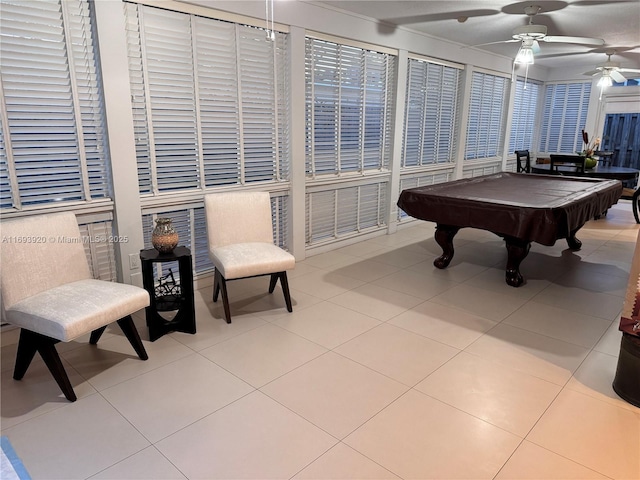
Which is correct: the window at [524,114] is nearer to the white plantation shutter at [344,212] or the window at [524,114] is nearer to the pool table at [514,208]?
the pool table at [514,208]

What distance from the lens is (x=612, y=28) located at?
486 centimetres

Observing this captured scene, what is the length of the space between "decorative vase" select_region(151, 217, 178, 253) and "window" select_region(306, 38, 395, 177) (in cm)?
195

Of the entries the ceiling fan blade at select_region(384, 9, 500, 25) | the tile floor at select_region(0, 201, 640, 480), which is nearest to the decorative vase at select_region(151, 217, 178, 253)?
the tile floor at select_region(0, 201, 640, 480)

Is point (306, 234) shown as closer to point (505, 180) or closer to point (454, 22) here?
point (505, 180)

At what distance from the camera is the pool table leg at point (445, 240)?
4.25m

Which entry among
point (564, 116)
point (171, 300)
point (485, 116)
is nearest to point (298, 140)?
point (171, 300)

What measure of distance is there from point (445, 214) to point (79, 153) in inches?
114

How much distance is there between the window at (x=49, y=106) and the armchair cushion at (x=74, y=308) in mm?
781

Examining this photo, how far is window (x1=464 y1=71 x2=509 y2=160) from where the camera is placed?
6.73m

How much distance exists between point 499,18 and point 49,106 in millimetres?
4307

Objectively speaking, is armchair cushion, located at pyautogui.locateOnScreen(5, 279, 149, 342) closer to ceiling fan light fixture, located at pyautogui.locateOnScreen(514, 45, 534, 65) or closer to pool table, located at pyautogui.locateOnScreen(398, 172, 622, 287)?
pool table, located at pyautogui.locateOnScreen(398, 172, 622, 287)

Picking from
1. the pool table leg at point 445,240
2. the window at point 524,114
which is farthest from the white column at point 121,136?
the window at point 524,114

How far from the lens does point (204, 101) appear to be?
356 cm

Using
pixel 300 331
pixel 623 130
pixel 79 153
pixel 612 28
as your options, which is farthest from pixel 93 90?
pixel 623 130
